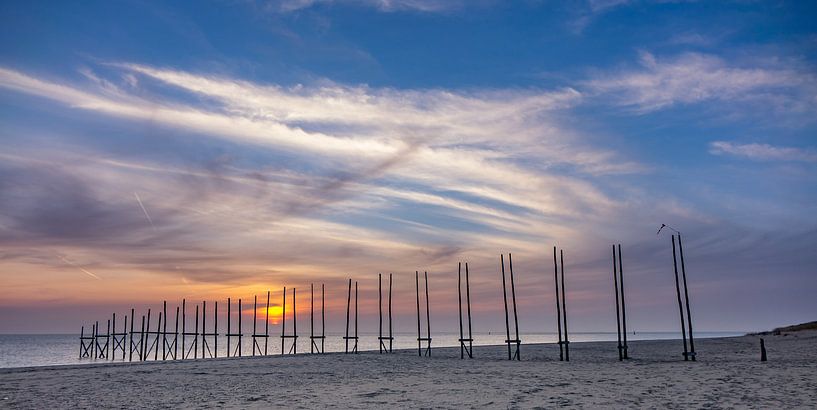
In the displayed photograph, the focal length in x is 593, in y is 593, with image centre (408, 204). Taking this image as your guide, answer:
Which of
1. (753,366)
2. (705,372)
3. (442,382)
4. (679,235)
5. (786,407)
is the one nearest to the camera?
(786,407)

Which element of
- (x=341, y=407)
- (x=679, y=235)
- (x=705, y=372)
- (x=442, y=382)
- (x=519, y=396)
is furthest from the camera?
(x=679, y=235)

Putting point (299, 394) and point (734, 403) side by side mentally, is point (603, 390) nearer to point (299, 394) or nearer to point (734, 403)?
point (734, 403)

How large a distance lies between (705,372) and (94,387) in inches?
1000

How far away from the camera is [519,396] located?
61.2 feet

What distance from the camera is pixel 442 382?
77.6ft

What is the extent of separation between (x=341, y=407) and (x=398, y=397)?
251 centimetres

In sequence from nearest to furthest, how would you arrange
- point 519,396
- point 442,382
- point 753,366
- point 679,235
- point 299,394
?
point 519,396, point 299,394, point 442,382, point 753,366, point 679,235

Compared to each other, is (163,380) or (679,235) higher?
(679,235)

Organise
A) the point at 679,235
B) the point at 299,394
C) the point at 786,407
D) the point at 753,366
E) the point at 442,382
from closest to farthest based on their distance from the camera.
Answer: the point at 786,407 → the point at 299,394 → the point at 442,382 → the point at 753,366 → the point at 679,235

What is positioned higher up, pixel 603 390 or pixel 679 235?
pixel 679 235

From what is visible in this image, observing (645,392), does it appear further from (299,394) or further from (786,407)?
(299,394)

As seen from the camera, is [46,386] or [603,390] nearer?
[603,390]

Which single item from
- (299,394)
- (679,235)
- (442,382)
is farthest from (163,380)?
(679,235)

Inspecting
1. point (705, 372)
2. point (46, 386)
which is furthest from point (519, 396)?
point (46, 386)
